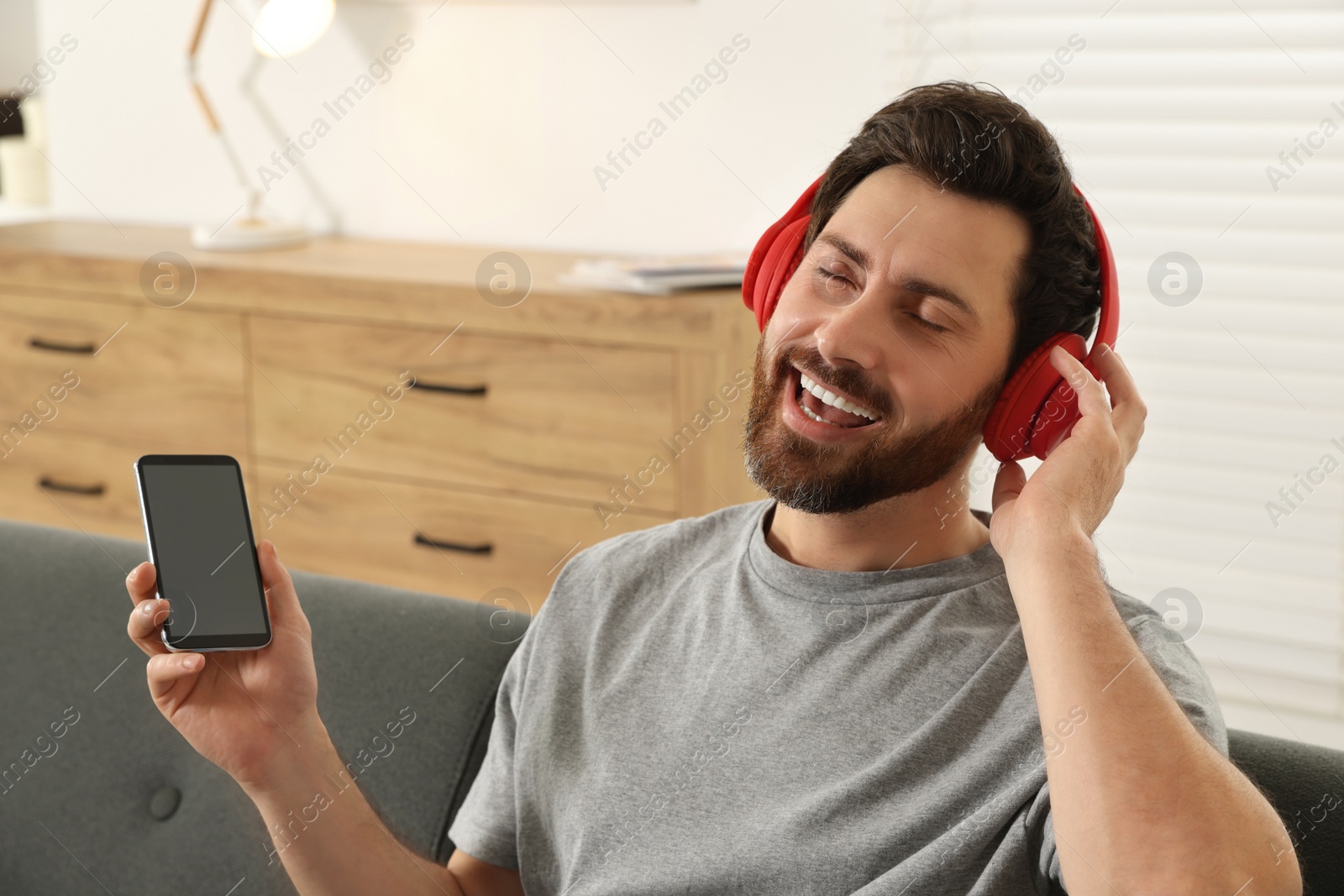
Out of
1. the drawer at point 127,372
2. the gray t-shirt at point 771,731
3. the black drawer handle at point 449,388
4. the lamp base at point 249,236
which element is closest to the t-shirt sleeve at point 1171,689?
the gray t-shirt at point 771,731

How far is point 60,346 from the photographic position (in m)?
2.94

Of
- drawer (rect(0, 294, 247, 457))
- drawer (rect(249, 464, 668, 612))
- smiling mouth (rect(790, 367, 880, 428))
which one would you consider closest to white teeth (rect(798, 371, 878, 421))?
smiling mouth (rect(790, 367, 880, 428))

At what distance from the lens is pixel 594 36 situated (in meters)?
2.79

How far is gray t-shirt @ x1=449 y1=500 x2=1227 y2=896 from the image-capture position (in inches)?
41.6

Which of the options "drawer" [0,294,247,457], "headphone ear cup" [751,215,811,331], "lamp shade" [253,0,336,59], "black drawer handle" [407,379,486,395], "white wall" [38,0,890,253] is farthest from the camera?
"lamp shade" [253,0,336,59]

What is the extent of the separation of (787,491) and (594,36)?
1831 millimetres

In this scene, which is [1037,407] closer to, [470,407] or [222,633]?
[222,633]

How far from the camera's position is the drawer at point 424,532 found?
8.36ft

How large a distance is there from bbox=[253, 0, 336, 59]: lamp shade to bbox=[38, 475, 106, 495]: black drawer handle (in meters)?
1.13

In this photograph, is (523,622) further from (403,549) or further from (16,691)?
(403,549)

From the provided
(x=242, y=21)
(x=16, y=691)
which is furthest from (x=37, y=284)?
(x=16, y=691)

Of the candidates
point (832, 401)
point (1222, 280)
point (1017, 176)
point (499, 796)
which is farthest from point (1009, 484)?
point (1222, 280)

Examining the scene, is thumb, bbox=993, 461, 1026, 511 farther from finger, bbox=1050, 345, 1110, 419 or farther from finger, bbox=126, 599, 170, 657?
finger, bbox=126, 599, 170, 657

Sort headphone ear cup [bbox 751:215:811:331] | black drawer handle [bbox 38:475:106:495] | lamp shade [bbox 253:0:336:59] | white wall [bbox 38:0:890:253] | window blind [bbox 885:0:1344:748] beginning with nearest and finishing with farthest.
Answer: headphone ear cup [bbox 751:215:811:331], window blind [bbox 885:0:1344:748], white wall [bbox 38:0:890:253], lamp shade [bbox 253:0:336:59], black drawer handle [bbox 38:475:106:495]
